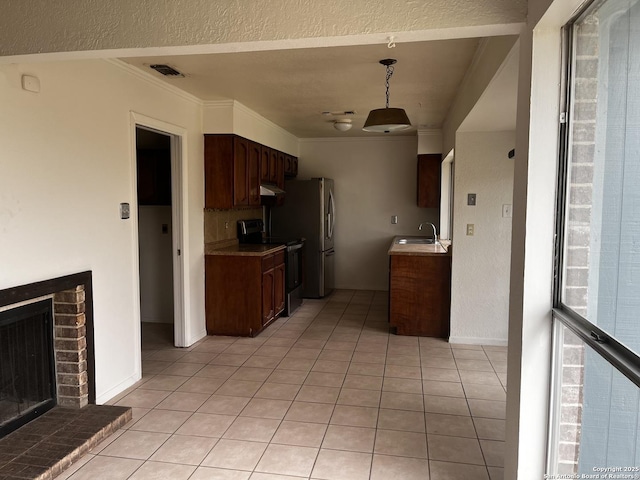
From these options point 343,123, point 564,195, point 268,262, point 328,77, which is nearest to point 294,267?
point 268,262

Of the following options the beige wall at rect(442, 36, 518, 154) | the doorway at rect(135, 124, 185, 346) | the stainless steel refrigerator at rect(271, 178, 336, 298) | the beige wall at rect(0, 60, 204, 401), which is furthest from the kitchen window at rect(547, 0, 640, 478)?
the stainless steel refrigerator at rect(271, 178, 336, 298)

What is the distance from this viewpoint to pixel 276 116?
17.3 ft

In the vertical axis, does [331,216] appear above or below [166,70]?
below

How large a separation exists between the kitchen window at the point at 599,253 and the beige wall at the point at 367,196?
5.15 meters

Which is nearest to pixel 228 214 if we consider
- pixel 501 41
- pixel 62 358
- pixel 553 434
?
pixel 62 358

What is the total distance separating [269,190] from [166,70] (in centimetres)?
222

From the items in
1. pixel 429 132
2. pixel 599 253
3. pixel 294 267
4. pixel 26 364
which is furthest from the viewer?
pixel 429 132

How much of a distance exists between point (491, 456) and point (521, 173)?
155cm

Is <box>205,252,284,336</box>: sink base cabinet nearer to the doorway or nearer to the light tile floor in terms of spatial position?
the light tile floor

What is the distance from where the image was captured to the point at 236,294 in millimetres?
4574

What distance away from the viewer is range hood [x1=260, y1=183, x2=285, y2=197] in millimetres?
5269

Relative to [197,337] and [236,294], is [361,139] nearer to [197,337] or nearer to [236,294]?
[236,294]

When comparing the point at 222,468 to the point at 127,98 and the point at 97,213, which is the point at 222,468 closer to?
the point at 97,213

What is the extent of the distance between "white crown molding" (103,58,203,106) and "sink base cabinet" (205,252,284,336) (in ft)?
4.98
